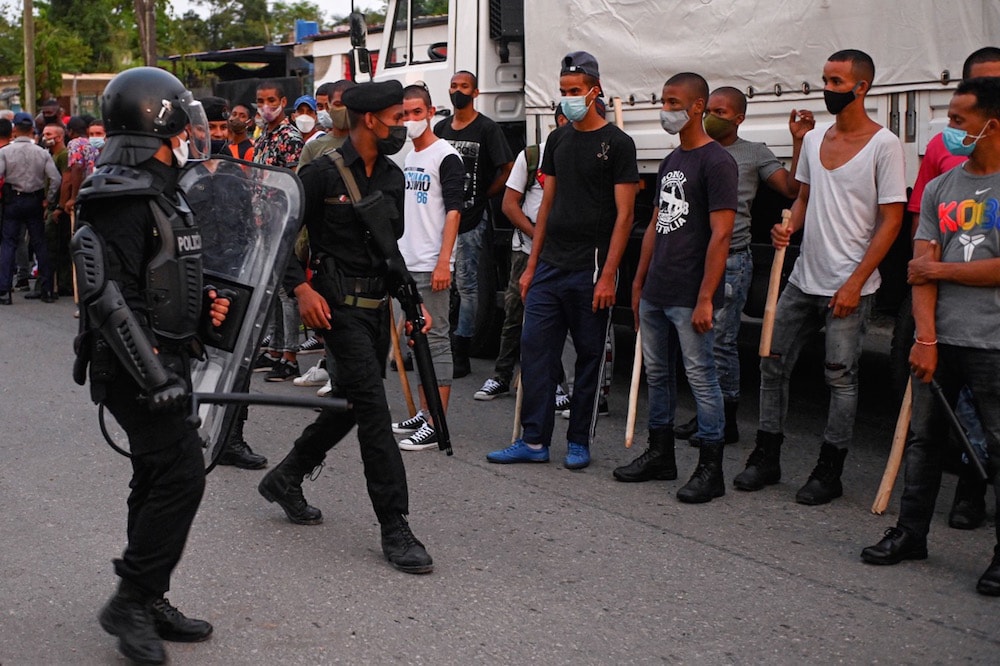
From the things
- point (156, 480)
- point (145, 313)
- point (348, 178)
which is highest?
point (348, 178)

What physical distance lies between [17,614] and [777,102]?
4.83 m

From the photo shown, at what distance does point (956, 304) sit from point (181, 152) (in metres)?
2.87

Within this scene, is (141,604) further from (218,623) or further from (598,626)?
(598,626)

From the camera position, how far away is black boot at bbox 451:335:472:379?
889cm

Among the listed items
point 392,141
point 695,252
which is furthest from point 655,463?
point 392,141

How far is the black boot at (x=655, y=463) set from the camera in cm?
614

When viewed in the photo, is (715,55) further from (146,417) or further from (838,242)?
(146,417)

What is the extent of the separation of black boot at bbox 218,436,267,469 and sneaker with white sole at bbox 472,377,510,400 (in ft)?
6.49

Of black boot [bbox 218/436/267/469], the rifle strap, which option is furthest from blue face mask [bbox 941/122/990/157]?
black boot [bbox 218/436/267/469]

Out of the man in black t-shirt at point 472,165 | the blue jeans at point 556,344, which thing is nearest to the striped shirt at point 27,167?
the man in black t-shirt at point 472,165

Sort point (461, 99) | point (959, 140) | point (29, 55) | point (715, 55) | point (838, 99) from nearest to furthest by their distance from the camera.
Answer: point (959, 140)
point (838, 99)
point (715, 55)
point (461, 99)
point (29, 55)

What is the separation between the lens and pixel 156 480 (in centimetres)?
397

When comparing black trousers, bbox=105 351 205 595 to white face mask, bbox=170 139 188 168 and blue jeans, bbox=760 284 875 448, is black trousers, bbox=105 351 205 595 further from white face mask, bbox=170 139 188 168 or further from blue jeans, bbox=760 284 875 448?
blue jeans, bbox=760 284 875 448

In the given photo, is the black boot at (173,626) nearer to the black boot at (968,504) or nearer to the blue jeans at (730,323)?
the black boot at (968,504)
